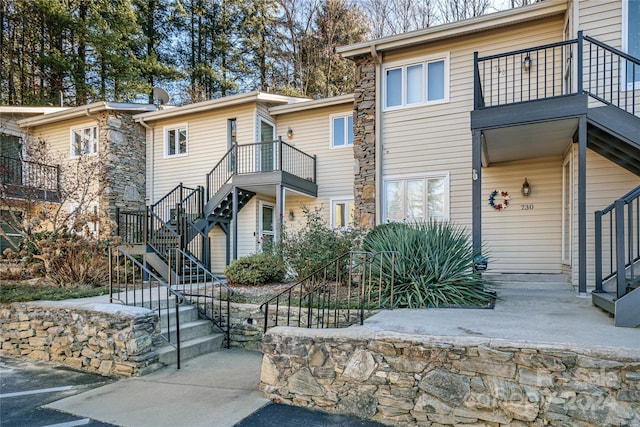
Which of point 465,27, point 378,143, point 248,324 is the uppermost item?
point 465,27

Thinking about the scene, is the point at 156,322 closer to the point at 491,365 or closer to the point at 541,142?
the point at 491,365

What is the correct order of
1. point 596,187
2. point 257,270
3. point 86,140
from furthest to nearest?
point 86,140
point 257,270
point 596,187

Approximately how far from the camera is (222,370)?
17.1ft

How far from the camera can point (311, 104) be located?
39.0ft

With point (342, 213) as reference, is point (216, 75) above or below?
above

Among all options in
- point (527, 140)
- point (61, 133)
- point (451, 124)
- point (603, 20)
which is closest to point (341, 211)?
point (451, 124)

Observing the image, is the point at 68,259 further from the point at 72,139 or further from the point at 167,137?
the point at 72,139

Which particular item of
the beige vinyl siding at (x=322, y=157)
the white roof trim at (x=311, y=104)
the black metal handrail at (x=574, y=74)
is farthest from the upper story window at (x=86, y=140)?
the black metal handrail at (x=574, y=74)

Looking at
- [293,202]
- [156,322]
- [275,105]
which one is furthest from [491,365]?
[275,105]

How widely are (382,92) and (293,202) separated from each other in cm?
444

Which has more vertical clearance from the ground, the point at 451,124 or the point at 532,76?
the point at 532,76

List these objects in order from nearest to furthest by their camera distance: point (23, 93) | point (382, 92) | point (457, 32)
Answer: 1. point (457, 32)
2. point (382, 92)
3. point (23, 93)

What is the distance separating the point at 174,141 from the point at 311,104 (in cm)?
535

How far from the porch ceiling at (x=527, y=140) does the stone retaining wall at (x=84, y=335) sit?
6032mm
